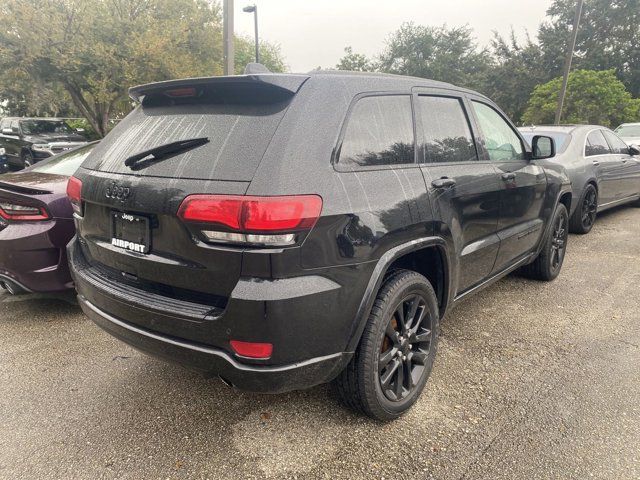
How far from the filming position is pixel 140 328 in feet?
7.12

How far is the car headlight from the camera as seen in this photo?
37.5 ft

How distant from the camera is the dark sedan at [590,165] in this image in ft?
19.7

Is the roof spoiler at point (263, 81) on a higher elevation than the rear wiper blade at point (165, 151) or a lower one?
higher

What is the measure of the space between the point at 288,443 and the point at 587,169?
568 centimetres

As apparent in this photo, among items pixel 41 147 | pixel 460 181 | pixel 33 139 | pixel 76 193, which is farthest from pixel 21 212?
pixel 33 139

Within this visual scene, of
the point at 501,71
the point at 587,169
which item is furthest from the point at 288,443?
the point at 501,71

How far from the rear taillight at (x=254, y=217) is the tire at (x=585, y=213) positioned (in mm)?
Answer: 5619

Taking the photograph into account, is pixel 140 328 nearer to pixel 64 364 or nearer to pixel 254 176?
pixel 254 176

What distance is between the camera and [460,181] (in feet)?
9.21

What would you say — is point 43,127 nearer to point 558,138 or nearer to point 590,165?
point 558,138

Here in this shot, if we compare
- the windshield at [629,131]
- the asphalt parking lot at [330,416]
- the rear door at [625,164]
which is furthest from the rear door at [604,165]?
the windshield at [629,131]

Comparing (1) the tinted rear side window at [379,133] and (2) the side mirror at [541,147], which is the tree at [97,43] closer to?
(2) the side mirror at [541,147]

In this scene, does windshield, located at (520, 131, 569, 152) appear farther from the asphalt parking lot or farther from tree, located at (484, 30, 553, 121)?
tree, located at (484, 30, 553, 121)

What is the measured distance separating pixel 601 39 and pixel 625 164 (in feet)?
95.9
